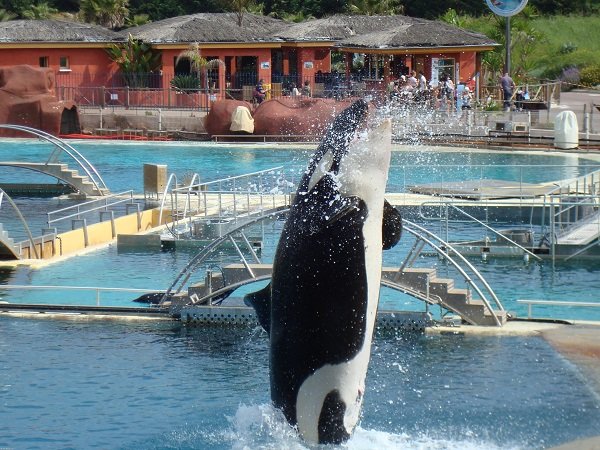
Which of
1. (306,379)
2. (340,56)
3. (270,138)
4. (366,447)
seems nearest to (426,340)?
(366,447)

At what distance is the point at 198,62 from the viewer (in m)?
50.3

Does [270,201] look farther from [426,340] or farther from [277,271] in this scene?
[277,271]

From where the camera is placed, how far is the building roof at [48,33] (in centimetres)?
5225

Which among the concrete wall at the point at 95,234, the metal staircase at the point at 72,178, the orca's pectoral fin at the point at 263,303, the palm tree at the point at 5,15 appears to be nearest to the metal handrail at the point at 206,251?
the concrete wall at the point at 95,234

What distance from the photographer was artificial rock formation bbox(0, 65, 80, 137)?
43.8 m

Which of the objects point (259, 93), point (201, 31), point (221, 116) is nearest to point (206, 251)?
point (221, 116)

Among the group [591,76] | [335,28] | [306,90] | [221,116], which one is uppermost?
[335,28]

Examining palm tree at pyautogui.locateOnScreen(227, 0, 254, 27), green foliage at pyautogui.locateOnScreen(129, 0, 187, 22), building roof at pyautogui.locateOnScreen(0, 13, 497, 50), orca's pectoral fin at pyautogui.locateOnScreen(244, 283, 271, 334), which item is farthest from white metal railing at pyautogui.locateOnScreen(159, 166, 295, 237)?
green foliage at pyautogui.locateOnScreen(129, 0, 187, 22)

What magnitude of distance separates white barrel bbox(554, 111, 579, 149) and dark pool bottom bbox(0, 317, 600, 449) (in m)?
22.0

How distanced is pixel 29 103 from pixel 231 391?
1261 inches

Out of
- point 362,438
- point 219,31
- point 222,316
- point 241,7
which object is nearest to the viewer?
point 362,438

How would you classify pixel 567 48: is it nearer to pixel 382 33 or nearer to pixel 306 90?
pixel 382 33

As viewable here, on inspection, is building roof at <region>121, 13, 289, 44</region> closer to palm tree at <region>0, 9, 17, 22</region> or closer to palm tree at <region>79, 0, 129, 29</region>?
palm tree at <region>79, 0, 129, 29</region>

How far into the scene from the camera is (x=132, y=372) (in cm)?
1468
